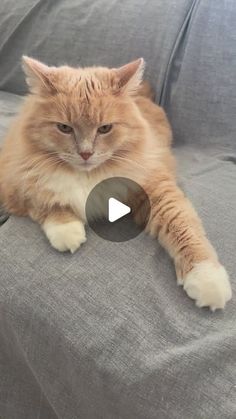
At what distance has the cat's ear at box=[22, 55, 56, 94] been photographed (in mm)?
1026

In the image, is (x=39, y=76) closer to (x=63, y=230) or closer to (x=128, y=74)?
(x=128, y=74)

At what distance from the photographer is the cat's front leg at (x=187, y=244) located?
0.88 m

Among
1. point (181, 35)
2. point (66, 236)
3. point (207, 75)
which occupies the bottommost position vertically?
point (66, 236)

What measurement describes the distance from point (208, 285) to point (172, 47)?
100 cm

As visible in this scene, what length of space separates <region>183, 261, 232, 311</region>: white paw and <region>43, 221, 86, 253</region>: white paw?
268mm

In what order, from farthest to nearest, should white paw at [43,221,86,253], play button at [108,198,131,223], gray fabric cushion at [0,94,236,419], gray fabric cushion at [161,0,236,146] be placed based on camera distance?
gray fabric cushion at [161,0,236,146] < play button at [108,198,131,223] < white paw at [43,221,86,253] < gray fabric cushion at [0,94,236,419]

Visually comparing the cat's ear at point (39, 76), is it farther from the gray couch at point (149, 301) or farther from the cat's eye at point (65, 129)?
the gray couch at point (149, 301)

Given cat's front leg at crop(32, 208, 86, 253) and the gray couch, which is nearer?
the gray couch

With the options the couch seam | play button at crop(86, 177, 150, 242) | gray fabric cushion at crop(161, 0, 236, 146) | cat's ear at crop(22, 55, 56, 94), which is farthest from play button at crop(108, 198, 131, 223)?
the couch seam

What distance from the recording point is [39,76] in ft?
3.35

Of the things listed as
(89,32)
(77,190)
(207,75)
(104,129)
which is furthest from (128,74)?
(89,32)

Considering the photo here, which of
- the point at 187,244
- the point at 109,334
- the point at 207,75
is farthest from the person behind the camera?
the point at 207,75

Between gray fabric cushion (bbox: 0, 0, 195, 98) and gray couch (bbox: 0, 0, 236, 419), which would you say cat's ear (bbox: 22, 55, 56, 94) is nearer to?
gray couch (bbox: 0, 0, 236, 419)

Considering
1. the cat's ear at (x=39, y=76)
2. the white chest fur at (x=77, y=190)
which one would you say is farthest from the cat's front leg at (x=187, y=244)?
the cat's ear at (x=39, y=76)
